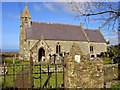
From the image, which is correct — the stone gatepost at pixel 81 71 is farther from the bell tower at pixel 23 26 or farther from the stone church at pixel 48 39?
the bell tower at pixel 23 26

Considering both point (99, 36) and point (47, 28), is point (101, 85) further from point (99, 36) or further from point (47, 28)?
point (99, 36)

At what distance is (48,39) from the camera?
33.1m

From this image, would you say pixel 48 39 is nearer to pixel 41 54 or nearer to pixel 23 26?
pixel 41 54

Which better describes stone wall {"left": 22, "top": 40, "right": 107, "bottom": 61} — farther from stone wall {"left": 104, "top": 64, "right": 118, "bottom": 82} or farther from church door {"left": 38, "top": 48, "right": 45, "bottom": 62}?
stone wall {"left": 104, "top": 64, "right": 118, "bottom": 82}

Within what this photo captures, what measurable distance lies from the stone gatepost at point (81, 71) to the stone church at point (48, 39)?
22.8m

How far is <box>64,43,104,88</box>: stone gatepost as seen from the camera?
248 inches

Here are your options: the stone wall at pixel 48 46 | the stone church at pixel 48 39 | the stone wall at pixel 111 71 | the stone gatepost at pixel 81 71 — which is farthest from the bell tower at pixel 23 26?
the stone gatepost at pixel 81 71

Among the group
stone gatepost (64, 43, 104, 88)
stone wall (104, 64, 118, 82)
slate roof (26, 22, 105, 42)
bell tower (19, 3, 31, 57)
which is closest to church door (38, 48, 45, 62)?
slate roof (26, 22, 105, 42)

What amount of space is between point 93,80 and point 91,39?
31364mm

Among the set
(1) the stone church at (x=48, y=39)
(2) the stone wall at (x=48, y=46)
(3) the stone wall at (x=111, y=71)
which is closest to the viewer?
(3) the stone wall at (x=111, y=71)

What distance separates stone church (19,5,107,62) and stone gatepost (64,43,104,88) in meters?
22.8

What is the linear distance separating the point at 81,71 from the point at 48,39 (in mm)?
26831

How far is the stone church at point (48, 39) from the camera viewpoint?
31.0m

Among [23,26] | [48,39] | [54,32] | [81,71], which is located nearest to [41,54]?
[48,39]
